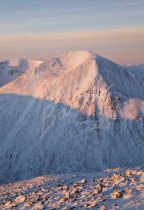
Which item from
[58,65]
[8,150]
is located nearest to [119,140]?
[8,150]

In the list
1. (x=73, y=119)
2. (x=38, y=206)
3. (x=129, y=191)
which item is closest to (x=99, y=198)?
(x=129, y=191)

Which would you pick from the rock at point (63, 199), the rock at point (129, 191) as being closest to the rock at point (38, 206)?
the rock at point (63, 199)

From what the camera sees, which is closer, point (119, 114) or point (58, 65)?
point (119, 114)

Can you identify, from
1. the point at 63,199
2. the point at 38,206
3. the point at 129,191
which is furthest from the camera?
the point at 63,199

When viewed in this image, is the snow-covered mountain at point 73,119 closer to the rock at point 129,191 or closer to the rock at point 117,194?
the rock at point 129,191

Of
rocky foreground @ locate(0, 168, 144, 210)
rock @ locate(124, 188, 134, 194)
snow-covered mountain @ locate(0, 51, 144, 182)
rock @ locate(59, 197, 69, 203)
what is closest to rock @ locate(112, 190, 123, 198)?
rocky foreground @ locate(0, 168, 144, 210)

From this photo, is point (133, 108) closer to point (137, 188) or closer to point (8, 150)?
point (8, 150)

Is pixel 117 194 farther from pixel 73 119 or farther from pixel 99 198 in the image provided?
pixel 73 119

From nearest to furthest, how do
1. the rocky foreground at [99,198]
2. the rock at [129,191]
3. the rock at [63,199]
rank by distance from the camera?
the rocky foreground at [99,198]
the rock at [129,191]
the rock at [63,199]
